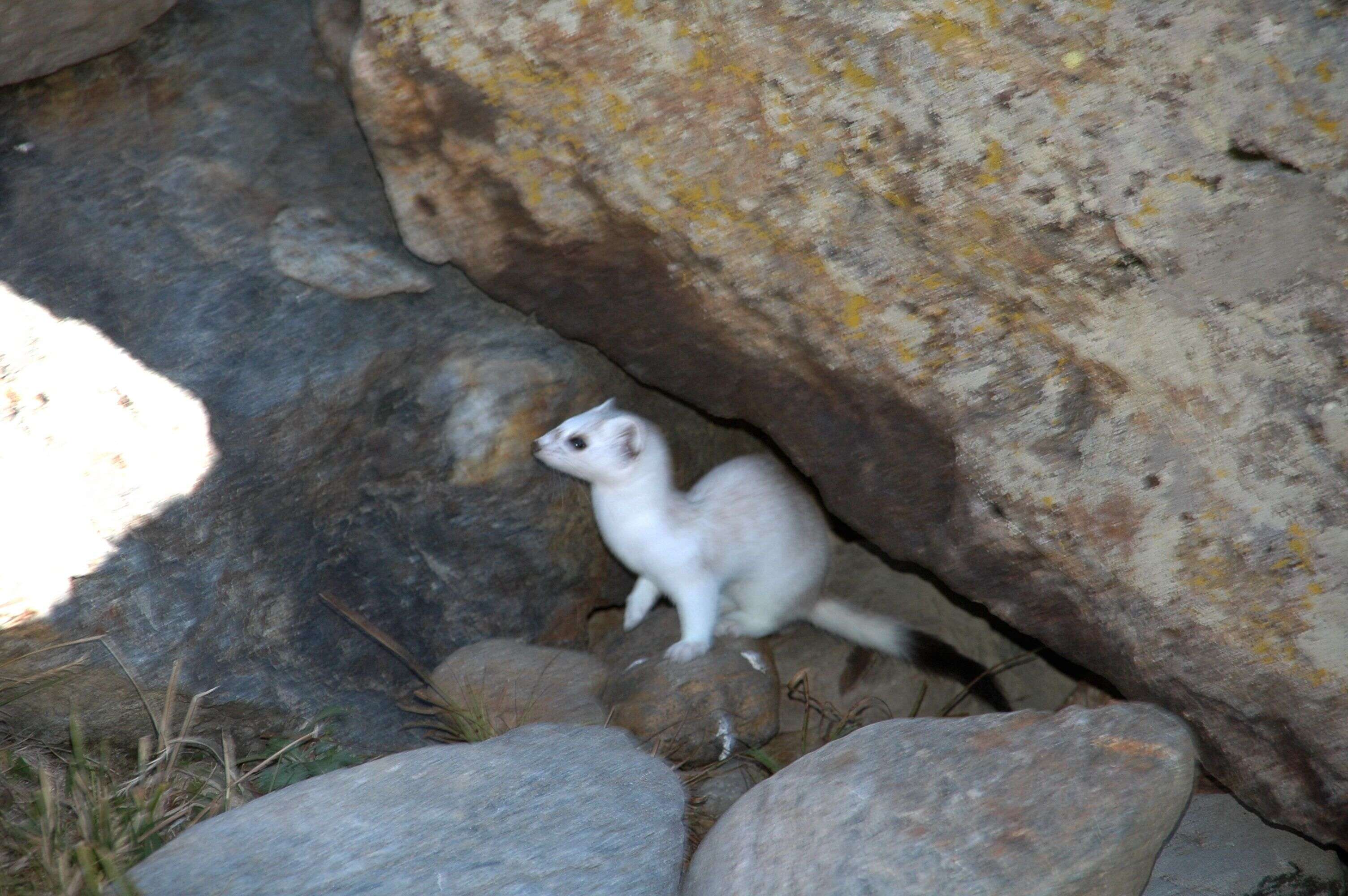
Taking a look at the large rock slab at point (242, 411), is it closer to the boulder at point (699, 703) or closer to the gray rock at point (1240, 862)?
the boulder at point (699, 703)

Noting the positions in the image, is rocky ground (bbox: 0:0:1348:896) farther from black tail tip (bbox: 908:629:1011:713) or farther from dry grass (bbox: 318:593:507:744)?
black tail tip (bbox: 908:629:1011:713)

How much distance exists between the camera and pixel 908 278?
2.58 meters

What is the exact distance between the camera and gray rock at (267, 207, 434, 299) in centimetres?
312

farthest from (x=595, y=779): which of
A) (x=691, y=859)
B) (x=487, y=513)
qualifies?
(x=487, y=513)

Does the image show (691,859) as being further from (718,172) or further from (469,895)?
(718,172)

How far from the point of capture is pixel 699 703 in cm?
310

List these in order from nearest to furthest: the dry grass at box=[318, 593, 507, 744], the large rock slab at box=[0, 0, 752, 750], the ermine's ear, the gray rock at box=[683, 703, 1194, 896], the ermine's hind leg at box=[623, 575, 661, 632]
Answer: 1. the gray rock at box=[683, 703, 1194, 896]
2. the large rock slab at box=[0, 0, 752, 750]
3. the dry grass at box=[318, 593, 507, 744]
4. the ermine's ear
5. the ermine's hind leg at box=[623, 575, 661, 632]

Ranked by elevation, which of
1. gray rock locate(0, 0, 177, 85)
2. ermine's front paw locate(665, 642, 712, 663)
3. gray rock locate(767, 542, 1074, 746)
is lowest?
gray rock locate(767, 542, 1074, 746)

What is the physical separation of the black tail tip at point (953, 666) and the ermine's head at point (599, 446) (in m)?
1.07

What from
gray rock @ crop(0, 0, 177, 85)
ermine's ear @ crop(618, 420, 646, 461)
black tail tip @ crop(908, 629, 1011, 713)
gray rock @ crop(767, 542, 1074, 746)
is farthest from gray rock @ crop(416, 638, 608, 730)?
gray rock @ crop(0, 0, 177, 85)

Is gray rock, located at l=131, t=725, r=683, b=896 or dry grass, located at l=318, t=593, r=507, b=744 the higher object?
gray rock, located at l=131, t=725, r=683, b=896

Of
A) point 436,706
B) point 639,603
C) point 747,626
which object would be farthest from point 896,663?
point 436,706

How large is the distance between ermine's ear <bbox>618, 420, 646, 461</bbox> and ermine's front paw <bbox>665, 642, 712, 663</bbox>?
57 centimetres

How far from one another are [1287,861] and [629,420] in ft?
6.45
